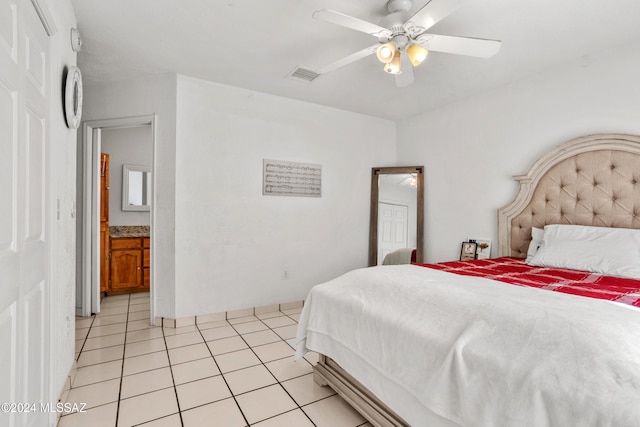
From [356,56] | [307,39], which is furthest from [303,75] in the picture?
[356,56]

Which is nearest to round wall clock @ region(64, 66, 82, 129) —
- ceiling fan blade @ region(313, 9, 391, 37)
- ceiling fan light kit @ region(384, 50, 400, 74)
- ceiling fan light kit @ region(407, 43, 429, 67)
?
ceiling fan blade @ region(313, 9, 391, 37)

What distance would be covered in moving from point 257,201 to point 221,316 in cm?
128

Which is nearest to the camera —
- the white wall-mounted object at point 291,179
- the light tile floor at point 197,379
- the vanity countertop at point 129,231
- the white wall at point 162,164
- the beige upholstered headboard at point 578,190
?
the light tile floor at point 197,379

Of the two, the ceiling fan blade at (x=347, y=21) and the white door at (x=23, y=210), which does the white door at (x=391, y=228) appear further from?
the white door at (x=23, y=210)

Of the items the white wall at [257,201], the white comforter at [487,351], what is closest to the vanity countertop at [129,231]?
the white wall at [257,201]

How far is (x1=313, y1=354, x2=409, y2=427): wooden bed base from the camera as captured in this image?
1484mm

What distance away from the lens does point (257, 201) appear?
11.4 ft

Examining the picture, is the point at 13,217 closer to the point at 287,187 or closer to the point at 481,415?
the point at 481,415

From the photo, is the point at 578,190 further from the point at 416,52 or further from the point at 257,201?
the point at 257,201

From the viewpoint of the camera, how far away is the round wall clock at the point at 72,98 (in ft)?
5.94

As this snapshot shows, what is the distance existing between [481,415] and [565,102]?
288 cm

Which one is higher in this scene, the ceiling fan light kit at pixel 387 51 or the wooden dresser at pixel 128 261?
the ceiling fan light kit at pixel 387 51

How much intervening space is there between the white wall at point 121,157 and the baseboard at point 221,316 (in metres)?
1.98

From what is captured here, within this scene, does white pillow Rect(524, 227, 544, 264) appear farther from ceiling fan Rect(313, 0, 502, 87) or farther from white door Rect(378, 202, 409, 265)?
ceiling fan Rect(313, 0, 502, 87)
